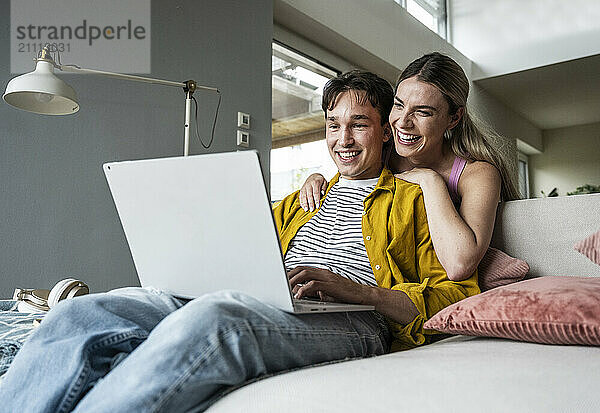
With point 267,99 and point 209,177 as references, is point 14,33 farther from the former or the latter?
point 209,177

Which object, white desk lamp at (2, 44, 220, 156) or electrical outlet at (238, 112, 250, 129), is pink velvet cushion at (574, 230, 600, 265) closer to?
white desk lamp at (2, 44, 220, 156)

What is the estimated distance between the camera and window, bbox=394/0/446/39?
218 inches

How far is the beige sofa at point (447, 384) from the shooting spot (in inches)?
28.0

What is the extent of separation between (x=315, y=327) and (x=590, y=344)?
475 millimetres

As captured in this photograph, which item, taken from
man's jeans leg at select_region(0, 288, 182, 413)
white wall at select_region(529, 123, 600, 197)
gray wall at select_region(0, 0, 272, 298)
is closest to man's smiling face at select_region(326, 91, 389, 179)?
man's jeans leg at select_region(0, 288, 182, 413)

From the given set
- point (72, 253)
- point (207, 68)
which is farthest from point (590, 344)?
point (207, 68)

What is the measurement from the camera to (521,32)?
5.59 m

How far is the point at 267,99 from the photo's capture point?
358 centimetres

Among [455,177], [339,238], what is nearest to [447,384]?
[339,238]

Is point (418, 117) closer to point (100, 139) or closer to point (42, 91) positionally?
point (42, 91)

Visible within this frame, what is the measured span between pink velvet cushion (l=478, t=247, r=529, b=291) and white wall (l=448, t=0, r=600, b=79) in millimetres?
4301

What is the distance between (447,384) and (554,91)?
6023 mm

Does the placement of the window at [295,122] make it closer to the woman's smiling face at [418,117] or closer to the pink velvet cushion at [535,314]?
the woman's smiling face at [418,117]

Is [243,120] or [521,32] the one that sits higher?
[521,32]
